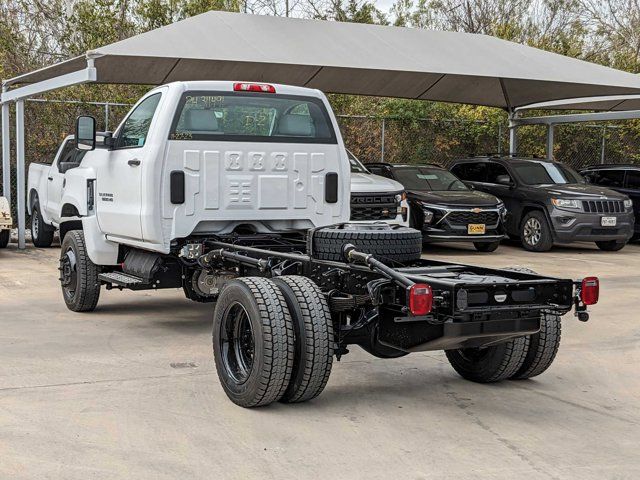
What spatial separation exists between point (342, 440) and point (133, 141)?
378cm

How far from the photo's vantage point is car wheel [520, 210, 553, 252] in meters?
15.3

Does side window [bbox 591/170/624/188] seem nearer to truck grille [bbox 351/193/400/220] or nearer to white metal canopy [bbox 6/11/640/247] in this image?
white metal canopy [bbox 6/11/640/247]

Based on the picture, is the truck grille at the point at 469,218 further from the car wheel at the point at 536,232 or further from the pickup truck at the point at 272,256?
the pickup truck at the point at 272,256

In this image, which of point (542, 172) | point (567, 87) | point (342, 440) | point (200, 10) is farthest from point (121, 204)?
Answer: point (200, 10)

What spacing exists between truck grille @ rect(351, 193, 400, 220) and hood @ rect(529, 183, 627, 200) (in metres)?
3.82

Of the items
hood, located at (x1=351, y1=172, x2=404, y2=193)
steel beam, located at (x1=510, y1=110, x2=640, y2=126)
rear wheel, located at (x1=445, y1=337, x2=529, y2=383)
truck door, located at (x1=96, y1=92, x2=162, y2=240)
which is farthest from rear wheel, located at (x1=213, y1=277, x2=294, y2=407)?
steel beam, located at (x1=510, y1=110, x2=640, y2=126)

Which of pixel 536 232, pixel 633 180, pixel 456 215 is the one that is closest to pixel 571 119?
pixel 633 180

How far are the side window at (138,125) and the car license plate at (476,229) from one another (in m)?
→ 7.82

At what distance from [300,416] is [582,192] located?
11.4m

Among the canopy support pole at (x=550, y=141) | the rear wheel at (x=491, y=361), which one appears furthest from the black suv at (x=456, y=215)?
the rear wheel at (x=491, y=361)

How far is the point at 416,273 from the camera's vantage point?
5574mm

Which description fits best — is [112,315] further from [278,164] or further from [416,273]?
[416,273]

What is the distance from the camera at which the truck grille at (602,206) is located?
596 inches

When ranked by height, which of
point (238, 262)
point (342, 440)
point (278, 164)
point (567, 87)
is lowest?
point (342, 440)
